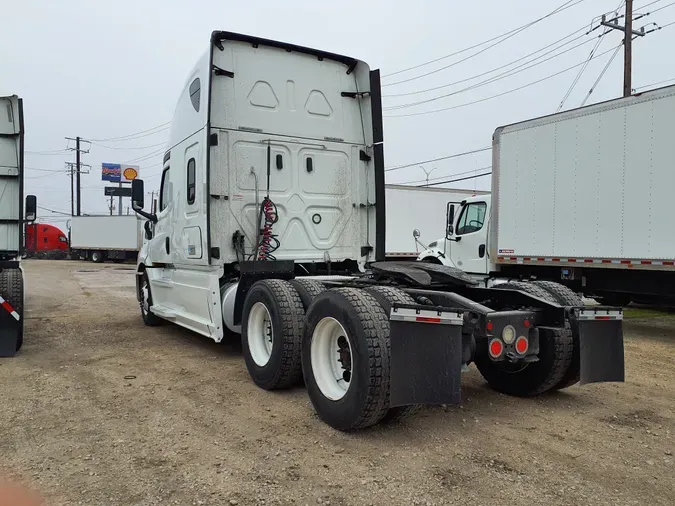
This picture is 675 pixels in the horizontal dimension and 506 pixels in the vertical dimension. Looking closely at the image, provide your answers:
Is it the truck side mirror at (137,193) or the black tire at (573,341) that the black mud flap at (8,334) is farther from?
the black tire at (573,341)

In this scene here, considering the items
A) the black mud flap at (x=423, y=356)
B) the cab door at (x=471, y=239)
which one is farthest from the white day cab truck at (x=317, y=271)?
the cab door at (x=471, y=239)

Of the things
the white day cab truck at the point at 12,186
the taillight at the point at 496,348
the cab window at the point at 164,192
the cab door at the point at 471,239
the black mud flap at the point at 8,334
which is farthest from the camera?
the cab door at the point at 471,239

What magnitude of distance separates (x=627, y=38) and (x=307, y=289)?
19.5 m

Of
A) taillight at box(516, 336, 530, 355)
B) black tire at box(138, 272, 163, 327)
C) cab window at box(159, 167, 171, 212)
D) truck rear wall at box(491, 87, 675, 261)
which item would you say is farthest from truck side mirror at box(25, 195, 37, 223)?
truck rear wall at box(491, 87, 675, 261)

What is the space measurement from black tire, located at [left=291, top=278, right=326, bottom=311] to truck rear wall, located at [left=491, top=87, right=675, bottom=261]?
5474 millimetres

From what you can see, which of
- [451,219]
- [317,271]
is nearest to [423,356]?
[317,271]

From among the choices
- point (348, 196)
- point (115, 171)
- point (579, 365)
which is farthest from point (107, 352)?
point (115, 171)

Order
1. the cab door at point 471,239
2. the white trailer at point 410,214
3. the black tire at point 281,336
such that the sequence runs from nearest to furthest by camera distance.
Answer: the black tire at point 281,336
the cab door at point 471,239
the white trailer at point 410,214

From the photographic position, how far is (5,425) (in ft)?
13.5

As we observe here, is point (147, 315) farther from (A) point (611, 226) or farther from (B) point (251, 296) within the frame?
(A) point (611, 226)

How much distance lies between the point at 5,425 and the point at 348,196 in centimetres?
448

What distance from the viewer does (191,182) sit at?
21.9 feet

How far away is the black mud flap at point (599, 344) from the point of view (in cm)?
423

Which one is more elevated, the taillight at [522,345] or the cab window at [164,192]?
the cab window at [164,192]
